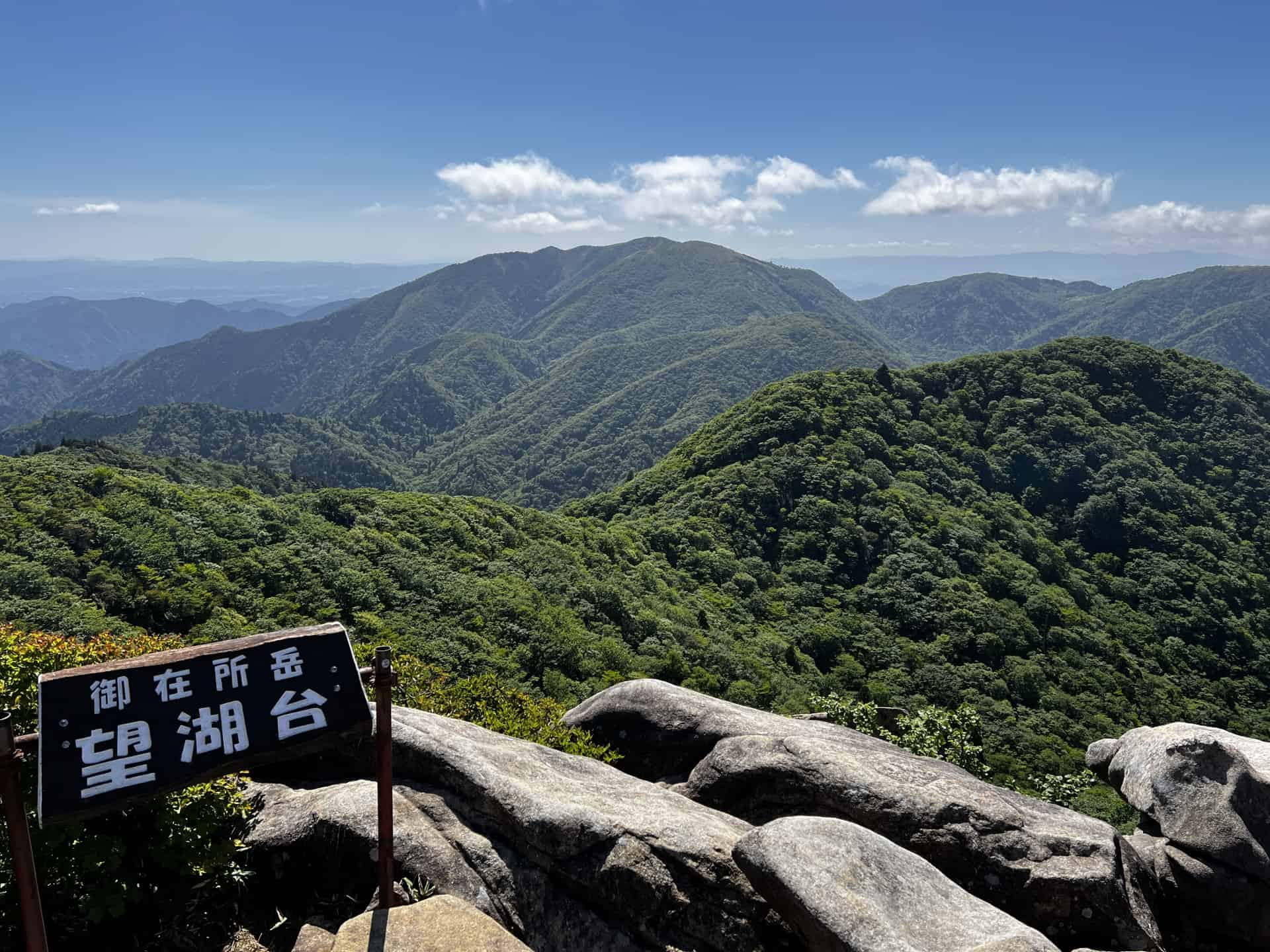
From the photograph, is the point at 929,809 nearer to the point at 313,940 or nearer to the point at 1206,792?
the point at 1206,792

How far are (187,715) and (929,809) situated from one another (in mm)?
11217

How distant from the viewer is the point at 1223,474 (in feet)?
285

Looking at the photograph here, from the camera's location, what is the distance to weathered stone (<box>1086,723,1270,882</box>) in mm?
12383

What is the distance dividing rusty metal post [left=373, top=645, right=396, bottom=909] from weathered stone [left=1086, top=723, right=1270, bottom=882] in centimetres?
1411

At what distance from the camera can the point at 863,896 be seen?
9.12 metres

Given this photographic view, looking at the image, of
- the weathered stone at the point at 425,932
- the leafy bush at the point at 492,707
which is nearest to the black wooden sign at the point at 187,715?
the weathered stone at the point at 425,932

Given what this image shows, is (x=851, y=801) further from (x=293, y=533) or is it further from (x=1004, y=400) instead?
(x=1004, y=400)

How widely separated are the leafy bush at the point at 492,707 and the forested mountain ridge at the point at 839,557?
13232 mm

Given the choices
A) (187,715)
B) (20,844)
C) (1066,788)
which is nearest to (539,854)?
(187,715)

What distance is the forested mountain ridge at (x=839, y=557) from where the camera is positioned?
1387 inches

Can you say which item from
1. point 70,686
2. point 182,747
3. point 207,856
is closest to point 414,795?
point 207,856

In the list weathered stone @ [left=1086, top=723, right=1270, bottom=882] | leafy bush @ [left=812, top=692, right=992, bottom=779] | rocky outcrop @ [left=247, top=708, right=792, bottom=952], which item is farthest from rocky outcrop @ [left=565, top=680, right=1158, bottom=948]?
leafy bush @ [left=812, top=692, right=992, bottom=779]

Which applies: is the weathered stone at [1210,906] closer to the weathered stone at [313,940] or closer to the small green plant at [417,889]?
the small green plant at [417,889]

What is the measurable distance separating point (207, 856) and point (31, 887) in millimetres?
2108
